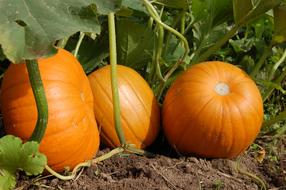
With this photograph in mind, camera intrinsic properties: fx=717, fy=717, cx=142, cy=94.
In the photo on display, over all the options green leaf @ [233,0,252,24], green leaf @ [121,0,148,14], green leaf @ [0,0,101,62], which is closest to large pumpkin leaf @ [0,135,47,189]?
green leaf @ [0,0,101,62]

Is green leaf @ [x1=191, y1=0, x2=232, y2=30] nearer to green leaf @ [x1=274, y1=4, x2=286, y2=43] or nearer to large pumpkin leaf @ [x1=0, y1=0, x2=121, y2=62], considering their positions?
green leaf @ [x1=274, y1=4, x2=286, y2=43]

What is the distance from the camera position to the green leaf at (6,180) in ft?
8.19

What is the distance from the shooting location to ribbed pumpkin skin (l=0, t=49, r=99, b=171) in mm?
2723

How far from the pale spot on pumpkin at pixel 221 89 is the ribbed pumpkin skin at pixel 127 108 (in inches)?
11.7

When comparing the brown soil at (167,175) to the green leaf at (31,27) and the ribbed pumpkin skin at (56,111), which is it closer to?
the ribbed pumpkin skin at (56,111)

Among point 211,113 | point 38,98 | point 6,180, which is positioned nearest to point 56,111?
point 38,98

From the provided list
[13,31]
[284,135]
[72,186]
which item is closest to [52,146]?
[72,186]

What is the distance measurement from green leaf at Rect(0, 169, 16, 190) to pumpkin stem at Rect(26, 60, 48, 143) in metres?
0.15

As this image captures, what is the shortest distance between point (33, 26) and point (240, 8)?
1186 millimetres

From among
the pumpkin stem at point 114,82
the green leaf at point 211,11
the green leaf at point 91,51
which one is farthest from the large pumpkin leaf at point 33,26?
the green leaf at point 211,11

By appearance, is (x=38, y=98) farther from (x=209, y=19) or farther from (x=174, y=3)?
(x=209, y=19)

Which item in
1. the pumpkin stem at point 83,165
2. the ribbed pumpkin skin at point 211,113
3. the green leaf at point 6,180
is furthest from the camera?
the ribbed pumpkin skin at point 211,113

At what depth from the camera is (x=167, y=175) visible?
2.84 meters

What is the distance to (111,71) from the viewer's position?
9.50ft
